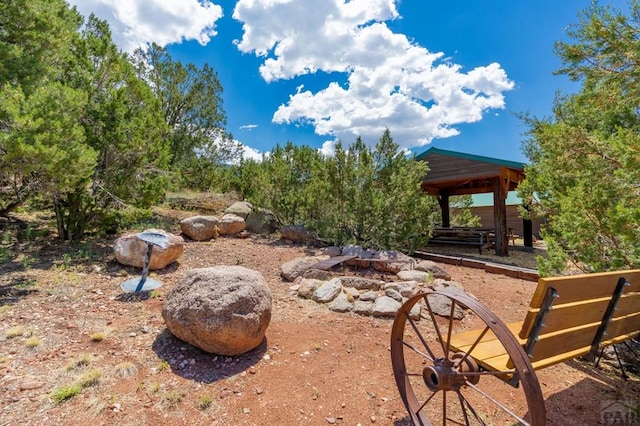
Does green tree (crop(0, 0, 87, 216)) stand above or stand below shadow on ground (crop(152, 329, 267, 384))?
above

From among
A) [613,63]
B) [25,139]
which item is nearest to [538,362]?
[613,63]

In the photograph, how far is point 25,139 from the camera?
4.04 metres

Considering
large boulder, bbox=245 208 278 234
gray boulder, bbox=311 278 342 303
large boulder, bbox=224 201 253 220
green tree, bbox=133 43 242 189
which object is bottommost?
gray boulder, bbox=311 278 342 303

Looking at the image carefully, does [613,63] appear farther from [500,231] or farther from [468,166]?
[500,231]

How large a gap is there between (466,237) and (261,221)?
7.37m

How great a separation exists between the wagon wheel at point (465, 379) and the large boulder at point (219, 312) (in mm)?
1432

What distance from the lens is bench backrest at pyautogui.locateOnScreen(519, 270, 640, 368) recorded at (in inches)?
68.6

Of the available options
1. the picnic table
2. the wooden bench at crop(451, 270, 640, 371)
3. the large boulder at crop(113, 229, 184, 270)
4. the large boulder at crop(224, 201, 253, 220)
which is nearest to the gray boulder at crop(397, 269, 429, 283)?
the picnic table

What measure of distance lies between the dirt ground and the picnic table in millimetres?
419

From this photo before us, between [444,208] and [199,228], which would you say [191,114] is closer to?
[199,228]

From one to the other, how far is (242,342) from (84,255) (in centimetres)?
460

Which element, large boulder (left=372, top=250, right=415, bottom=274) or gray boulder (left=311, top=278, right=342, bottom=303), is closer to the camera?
gray boulder (left=311, top=278, right=342, bottom=303)

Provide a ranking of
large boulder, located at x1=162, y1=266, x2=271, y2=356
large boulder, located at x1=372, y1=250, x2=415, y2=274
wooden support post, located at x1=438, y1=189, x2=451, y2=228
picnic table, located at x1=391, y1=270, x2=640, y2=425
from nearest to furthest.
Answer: picnic table, located at x1=391, y1=270, x2=640, y2=425 → large boulder, located at x1=162, y1=266, x2=271, y2=356 → large boulder, located at x1=372, y1=250, x2=415, y2=274 → wooden support post, located at x1=438, y1=189, x2=451, y2=228

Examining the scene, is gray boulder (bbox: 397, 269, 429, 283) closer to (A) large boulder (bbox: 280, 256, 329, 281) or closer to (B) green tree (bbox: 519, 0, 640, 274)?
(A) large boulder (bbox: 280, 256, 329, 281)
